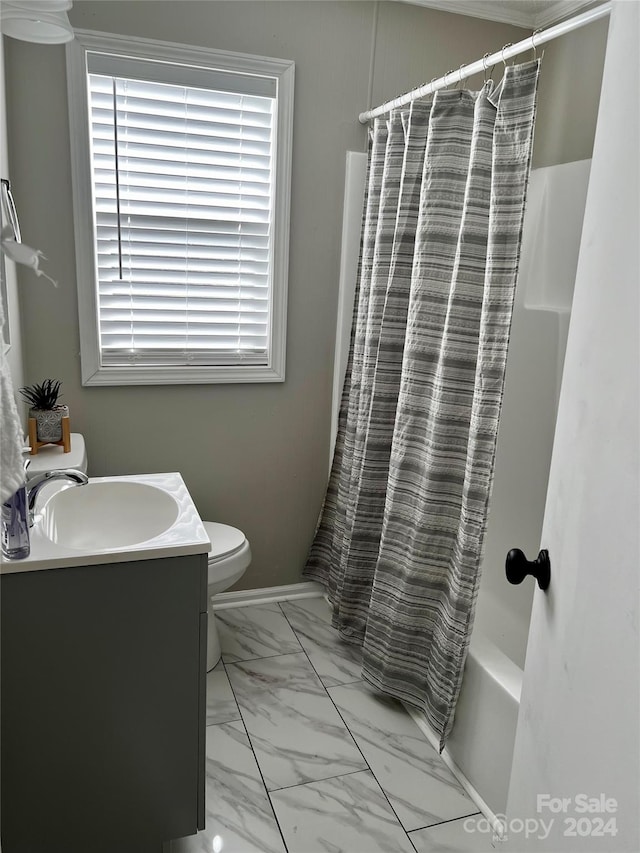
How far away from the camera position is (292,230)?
2.64 meters

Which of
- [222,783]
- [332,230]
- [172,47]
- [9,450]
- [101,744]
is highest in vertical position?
[172,47]

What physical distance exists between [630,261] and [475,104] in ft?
4.09

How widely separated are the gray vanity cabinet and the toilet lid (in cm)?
75


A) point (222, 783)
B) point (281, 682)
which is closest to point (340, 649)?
point (281, 682)

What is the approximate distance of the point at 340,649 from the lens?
102 inches

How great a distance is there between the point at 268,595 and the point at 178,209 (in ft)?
5.63

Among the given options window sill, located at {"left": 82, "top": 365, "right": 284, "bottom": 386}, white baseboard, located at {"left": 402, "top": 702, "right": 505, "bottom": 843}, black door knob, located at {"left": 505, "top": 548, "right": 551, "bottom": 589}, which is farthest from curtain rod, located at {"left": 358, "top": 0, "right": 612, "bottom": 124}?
white baseboard, located at {"left": 402, "top": 702, "right": 505, "bottom": 843}

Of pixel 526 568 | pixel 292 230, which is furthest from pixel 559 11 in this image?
pixel 526 568

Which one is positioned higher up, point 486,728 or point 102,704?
point 102,704

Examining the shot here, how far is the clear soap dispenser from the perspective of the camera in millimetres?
1333

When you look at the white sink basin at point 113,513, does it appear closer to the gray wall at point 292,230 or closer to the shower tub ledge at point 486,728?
the gray wall at point 292,230

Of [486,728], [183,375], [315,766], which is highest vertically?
[183,375]

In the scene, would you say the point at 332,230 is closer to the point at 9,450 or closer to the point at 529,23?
the point at 529,23

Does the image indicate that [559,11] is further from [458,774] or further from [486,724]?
[458,774]
